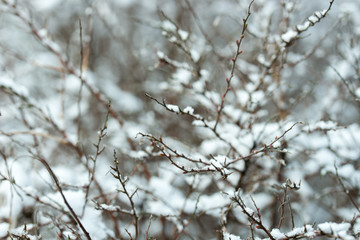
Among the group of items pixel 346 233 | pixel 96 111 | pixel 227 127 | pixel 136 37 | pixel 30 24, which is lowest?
pixel 346 233

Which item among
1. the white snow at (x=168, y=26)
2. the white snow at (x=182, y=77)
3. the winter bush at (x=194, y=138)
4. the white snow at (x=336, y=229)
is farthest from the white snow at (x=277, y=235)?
the white snow at (x=168, y=26)

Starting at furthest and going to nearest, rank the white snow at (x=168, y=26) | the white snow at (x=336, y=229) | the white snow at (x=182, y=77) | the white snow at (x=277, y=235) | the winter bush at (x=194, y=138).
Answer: the white snow at (x=182, y=77)
the white snow at (x=168, y=26)
the winter bush at (x=194, y=138)
the white snow at (x=277, y=235)
the white snow at (x=336, y=229)

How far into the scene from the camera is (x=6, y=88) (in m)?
2.32

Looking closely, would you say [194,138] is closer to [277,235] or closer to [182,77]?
[182,77]

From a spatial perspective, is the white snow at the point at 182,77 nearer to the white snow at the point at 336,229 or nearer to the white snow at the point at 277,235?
the white snow at the point at 277,235

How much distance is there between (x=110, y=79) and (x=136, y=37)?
140cm

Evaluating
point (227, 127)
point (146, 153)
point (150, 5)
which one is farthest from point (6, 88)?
point (150, 5)

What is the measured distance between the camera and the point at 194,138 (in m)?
4.56

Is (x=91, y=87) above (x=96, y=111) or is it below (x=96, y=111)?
below

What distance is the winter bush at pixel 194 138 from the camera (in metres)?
1.91

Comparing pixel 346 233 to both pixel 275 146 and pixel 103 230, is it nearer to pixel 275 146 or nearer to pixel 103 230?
pixel 275 146

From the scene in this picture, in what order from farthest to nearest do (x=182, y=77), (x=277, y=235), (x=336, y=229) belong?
1. (x=182, y=77)
2. (x=277, y=235)
3. (x=336, y=229)

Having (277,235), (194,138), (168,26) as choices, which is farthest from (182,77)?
(194,138)

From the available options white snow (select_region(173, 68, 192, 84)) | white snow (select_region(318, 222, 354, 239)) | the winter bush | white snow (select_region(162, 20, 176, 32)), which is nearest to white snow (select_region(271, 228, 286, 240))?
the winter bush
